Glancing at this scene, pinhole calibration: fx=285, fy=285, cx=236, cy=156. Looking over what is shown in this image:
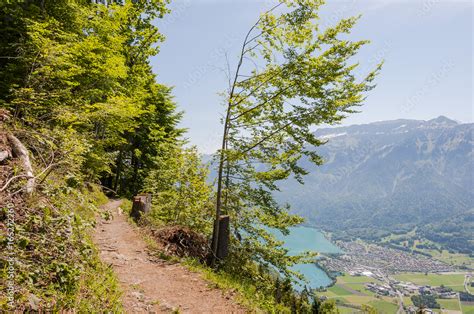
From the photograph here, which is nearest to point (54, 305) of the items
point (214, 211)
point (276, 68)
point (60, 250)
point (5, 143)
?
point (60, 250)

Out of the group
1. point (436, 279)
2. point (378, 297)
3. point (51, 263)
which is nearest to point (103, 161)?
point (51, 263)

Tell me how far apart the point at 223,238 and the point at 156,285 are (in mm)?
3798

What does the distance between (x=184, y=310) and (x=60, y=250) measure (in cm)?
327

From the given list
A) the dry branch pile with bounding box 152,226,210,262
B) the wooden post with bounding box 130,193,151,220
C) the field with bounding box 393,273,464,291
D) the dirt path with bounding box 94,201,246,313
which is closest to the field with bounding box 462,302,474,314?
the field with bounding box 393,273,464,291

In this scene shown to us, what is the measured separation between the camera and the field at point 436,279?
5541 inches

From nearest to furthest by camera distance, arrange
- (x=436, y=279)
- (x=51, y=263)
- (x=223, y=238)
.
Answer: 1. (x=51, y=263)
2. (x=223, y=238)
3. (x=436, y=279)

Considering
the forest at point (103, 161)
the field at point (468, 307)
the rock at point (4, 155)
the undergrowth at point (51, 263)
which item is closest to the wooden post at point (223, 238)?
the forest at point (103, 161)

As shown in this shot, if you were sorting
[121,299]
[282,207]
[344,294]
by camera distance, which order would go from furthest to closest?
1. [344,294]
2. [282,207]
3. [121,299]

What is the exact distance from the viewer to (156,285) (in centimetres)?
784

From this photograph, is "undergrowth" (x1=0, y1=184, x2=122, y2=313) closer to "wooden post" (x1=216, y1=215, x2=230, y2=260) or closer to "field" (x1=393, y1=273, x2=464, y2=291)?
"wooden post" (x1=216, y1=215, x2=230, y2=260)

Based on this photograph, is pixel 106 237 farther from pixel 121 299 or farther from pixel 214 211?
pixel 121 299

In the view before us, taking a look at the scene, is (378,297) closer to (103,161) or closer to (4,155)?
(103,161)

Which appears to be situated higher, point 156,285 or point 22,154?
point 22,154

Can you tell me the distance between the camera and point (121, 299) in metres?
6.15
